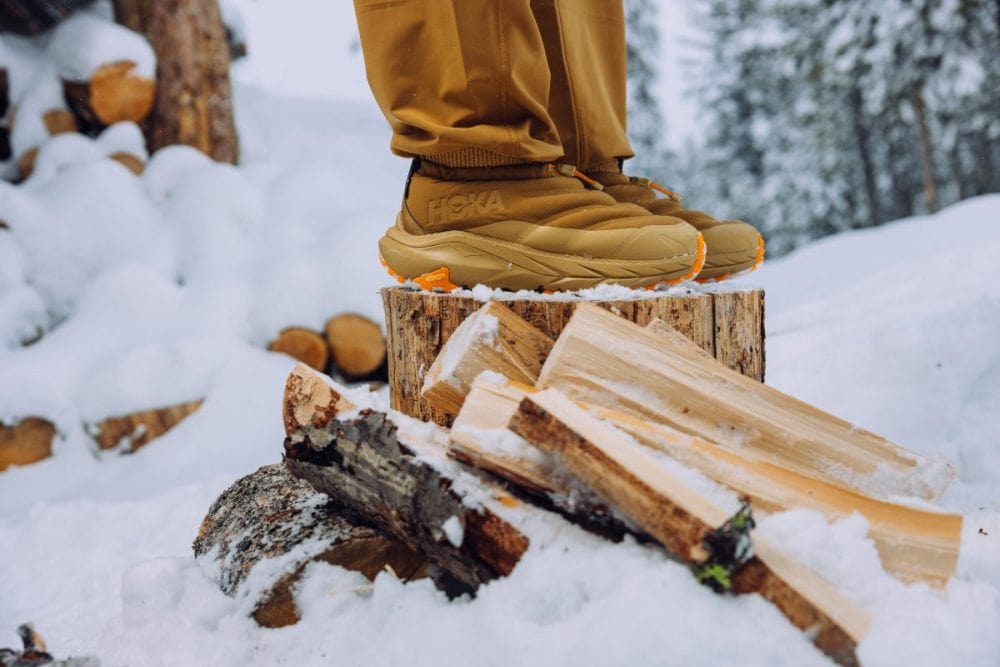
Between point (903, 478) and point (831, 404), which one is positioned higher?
point (903, 478)

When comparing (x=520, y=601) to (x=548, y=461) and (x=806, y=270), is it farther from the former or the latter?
(x=806, y=270)

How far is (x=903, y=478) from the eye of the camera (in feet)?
4.16

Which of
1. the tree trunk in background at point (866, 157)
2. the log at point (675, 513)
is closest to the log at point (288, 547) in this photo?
the log at point (675, 513)

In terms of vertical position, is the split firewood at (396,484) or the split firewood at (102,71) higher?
the split firewood at (102,71)

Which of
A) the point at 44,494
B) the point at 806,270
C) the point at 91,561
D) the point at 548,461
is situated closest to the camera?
the point at 548,461

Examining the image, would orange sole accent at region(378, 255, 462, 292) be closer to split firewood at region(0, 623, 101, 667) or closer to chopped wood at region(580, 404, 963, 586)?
chopped wood at region(580, 404, 963, 586)

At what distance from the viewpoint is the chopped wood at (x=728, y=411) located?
4.17 feet

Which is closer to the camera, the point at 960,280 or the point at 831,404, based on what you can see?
the point at 831,404

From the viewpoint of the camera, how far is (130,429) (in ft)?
10.8

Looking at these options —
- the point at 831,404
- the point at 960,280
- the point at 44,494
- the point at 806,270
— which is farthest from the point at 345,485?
the point at 806,270

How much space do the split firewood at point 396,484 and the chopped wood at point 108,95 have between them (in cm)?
367

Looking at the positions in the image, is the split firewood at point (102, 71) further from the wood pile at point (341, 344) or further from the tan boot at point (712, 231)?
the tan boot at point (712, 231)

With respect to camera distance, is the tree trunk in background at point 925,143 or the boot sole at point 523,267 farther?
the tree trunk in background at point 925,143

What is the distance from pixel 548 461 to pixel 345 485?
0.37 m
